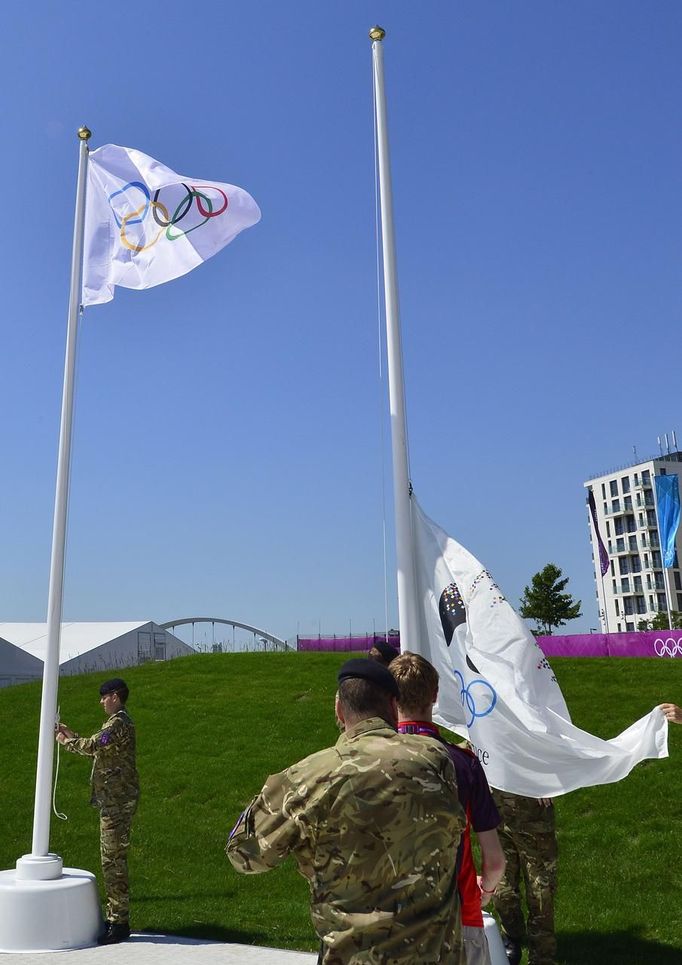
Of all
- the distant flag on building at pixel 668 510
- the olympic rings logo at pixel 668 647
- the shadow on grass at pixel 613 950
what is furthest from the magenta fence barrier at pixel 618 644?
the shadow on grass at pixel 613 950

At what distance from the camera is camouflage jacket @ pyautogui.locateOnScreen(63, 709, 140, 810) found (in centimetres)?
873

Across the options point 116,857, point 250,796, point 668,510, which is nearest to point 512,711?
point 116,857

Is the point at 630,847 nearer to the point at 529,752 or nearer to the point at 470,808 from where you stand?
the point at 529,752

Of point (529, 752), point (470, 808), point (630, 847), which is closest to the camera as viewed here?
point (470, 808)

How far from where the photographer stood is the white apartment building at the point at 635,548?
10669 cm

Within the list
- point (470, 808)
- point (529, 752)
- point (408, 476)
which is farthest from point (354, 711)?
point (408, 476)

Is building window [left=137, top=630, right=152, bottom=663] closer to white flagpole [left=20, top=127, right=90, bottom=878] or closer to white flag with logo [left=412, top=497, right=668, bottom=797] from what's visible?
white flagpole [left=20, top=127, right=90, bottom=878]

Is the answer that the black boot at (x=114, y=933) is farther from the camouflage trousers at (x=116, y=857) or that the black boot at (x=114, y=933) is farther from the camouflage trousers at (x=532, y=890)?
the camouflage trousers at (x=532, y=890)

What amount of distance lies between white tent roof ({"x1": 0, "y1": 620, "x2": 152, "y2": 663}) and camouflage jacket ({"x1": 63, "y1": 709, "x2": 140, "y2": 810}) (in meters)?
46.0

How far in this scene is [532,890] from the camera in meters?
7.11

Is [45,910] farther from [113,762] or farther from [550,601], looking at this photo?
[550,601]

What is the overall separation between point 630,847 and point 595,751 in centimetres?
765

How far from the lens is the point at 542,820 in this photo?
7.30 metres

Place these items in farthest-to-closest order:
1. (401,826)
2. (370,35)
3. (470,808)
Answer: (370,35), (470,808), (401,826)
